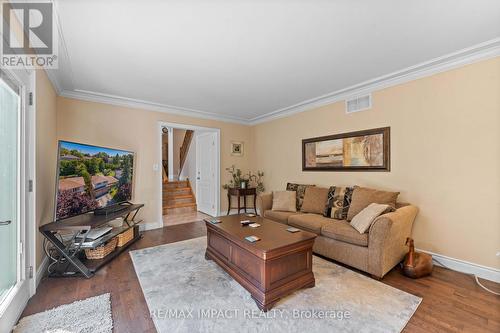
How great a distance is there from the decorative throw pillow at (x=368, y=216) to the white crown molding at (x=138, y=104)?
371 cm

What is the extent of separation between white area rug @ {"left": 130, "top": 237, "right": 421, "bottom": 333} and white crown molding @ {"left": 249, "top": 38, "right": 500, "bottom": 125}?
2623 millimetres

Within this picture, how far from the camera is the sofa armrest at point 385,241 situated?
7.22ft

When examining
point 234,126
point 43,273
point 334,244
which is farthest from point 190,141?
point 334,244

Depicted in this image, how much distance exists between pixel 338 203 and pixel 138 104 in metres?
4.02

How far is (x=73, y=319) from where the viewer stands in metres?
1.69

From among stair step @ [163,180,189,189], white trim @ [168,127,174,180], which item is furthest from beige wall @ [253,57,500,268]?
white trim @ [168,127,174,180]

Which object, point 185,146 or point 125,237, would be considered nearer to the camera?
point 125,237

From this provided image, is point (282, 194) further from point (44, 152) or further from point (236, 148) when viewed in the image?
point (44, 152)

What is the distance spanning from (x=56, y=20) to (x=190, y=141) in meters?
5.35

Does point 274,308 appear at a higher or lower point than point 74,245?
lower

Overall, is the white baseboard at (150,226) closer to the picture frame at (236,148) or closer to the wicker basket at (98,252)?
the wicker basket at (98,252)

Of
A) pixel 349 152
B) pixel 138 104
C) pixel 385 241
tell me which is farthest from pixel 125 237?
pixel 349 152

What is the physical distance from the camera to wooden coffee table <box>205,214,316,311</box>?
5.97 ft

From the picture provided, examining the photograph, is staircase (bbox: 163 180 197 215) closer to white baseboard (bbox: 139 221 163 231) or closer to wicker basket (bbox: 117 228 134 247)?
white baseboard (bbox: 139 221 163 231)
